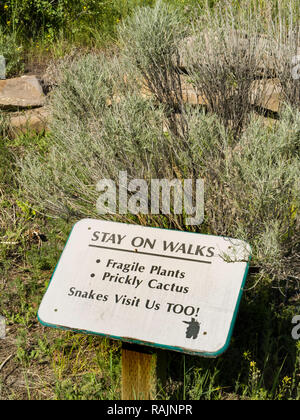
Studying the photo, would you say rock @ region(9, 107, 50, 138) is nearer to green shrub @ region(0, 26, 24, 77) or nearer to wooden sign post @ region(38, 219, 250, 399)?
green shrub @ region(0, 26, 24, 77)

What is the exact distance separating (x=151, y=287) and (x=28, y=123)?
2.94 m

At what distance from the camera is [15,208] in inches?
162

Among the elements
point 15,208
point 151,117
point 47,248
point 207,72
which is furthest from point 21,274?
point 207,72

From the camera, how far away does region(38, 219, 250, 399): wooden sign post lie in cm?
221

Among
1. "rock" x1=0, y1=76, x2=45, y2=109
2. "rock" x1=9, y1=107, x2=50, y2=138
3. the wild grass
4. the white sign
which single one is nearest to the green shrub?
"rock" x1=0, y1=76, x2=45, y2=109

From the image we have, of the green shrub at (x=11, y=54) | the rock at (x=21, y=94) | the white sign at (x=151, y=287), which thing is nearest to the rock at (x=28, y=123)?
the rock at (x=21, y=94)

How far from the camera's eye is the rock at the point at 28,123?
4.84m

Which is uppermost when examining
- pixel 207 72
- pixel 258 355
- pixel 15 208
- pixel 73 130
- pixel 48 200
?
pixel 207 72

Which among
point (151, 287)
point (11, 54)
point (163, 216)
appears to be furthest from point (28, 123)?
point (151, 287)

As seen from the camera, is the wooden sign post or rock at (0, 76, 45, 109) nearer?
the wooden sign post

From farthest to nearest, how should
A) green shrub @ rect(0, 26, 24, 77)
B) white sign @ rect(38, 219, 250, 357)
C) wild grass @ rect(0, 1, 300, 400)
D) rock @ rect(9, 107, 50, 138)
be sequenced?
green shrub @ rect(0, 26, 24, 77), rock @ rect(9, 107, 50, 138), wild grass @ rect(0, 1, 300, 400), white sign @ rect(38, 219, 250, 357)

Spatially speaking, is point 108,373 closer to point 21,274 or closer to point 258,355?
point 258,355

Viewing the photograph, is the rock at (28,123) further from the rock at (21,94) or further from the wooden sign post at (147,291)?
the wooden sign post at (147,291)
